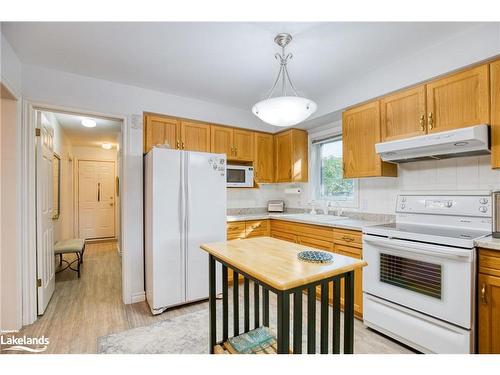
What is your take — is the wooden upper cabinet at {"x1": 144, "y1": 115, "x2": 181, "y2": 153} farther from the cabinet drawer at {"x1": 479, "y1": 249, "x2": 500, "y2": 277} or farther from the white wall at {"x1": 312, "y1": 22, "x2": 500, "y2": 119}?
the cabinet drawer at {"x1": 479, "y1": 249, "x2": 500, "y2": 277}

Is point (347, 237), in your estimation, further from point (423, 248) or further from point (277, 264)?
point (277, 264)

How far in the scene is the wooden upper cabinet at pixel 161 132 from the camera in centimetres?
293

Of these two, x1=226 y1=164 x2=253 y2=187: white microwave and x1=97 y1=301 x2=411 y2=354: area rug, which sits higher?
x1=226 y1=164 x2=253 y2=187: white microwave

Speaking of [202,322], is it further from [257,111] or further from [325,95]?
[325,95]

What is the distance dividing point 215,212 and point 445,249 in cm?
208

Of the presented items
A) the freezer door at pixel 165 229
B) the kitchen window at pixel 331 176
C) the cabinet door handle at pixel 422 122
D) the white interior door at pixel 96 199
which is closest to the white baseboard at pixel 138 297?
the freezer door at pixel 165 229

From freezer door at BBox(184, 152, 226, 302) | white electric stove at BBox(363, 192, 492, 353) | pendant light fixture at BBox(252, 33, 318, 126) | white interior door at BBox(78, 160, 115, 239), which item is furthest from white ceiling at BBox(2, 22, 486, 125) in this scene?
white interior door at BBox(78, 160, 115, 239)

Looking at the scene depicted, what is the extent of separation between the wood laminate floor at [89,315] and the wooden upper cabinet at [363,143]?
149 centimetres

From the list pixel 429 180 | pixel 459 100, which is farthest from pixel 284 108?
pixel 429 180

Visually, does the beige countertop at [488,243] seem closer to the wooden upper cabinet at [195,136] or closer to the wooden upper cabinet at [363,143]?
the wooden upper cabinet at [363,143]

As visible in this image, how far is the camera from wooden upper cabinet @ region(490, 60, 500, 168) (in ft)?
5.78

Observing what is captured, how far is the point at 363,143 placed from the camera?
2.64m

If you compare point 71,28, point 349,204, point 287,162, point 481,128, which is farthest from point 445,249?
point 71,28

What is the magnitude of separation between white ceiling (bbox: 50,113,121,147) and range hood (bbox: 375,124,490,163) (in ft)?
11.8
